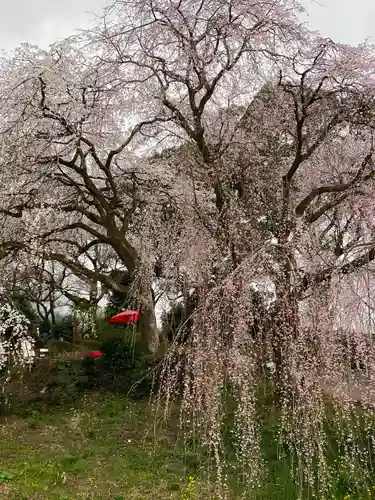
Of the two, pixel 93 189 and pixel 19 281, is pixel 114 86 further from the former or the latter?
pixel 19 281

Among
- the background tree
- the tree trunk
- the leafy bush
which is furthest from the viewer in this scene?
the tree trunk

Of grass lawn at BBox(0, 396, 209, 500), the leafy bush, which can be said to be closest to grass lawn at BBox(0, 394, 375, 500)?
grass lawn at BBox(0, 396, 209, 500)

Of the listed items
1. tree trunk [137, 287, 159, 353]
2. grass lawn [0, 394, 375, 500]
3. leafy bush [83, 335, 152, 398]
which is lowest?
grass lawn [0, 394, 375, 500]

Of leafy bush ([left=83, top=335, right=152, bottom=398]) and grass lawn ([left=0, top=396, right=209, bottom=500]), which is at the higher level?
leafy bush ([left=83, top=335, right=152, bottom=398])

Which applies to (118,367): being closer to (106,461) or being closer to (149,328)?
(149,328)

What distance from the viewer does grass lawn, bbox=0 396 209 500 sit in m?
4.08

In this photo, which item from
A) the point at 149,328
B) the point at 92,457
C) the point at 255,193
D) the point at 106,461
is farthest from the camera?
the point at 149,328

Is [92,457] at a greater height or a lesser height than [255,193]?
lesser

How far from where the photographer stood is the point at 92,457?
4.95m

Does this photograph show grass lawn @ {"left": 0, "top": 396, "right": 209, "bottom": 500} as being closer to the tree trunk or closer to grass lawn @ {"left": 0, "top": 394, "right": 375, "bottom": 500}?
grass lawn @ {"left": 0, "top": 394, "right": 375, "bottom": 500}

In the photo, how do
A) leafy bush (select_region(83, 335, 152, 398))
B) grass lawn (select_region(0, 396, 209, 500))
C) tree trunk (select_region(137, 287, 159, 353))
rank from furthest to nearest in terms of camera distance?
tree trunk (select_region(137, 287, 159, 353)), leafy bush (select_region(83, 335, 152, 398)), grass lawn (select_region(0, 396, 209, 500))

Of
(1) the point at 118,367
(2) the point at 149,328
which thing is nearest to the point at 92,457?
(1) the point at 118,367

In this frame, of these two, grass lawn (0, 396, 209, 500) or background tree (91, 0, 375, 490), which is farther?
grass lawn (0, 396, 209, 500)

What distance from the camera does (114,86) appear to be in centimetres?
615
